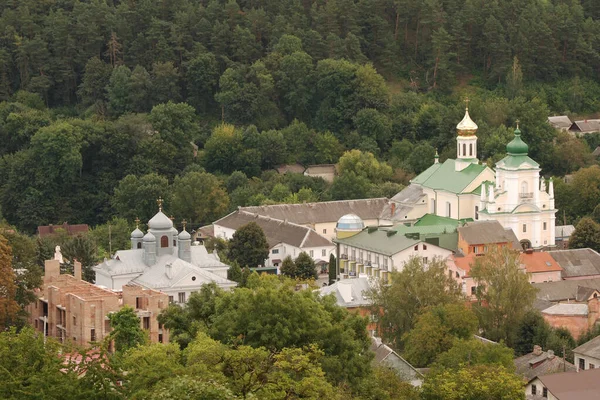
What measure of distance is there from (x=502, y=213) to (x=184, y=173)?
61.1 feet

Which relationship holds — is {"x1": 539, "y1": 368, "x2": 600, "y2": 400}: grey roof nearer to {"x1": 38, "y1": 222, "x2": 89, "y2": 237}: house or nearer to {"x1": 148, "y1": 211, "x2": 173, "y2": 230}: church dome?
{"x1": 148, "y1": 211, "x2": 173, "y2": 230}: church dome

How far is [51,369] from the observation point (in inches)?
1571

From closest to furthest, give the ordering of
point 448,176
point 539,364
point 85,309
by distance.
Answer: point 85,309
point 539,364
point 448,176

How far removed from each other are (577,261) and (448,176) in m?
11.4

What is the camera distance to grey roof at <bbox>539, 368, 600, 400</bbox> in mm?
48438

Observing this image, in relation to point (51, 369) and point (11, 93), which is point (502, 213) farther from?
point (51, 369)

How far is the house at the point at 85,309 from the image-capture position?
52.8 metres

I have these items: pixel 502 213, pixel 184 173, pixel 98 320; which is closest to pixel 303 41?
pixel 184 173

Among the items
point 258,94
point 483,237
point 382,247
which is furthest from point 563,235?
point 258,94

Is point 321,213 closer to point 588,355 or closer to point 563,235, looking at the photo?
point 563,235

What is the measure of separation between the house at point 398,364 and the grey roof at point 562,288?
13.9 metres

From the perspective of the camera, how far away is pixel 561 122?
98688 millimetres

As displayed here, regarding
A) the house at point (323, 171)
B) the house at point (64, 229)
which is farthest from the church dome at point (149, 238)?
the house at point (323, 171)

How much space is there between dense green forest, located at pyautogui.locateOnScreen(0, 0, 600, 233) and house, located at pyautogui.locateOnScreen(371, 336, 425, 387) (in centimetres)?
3242
